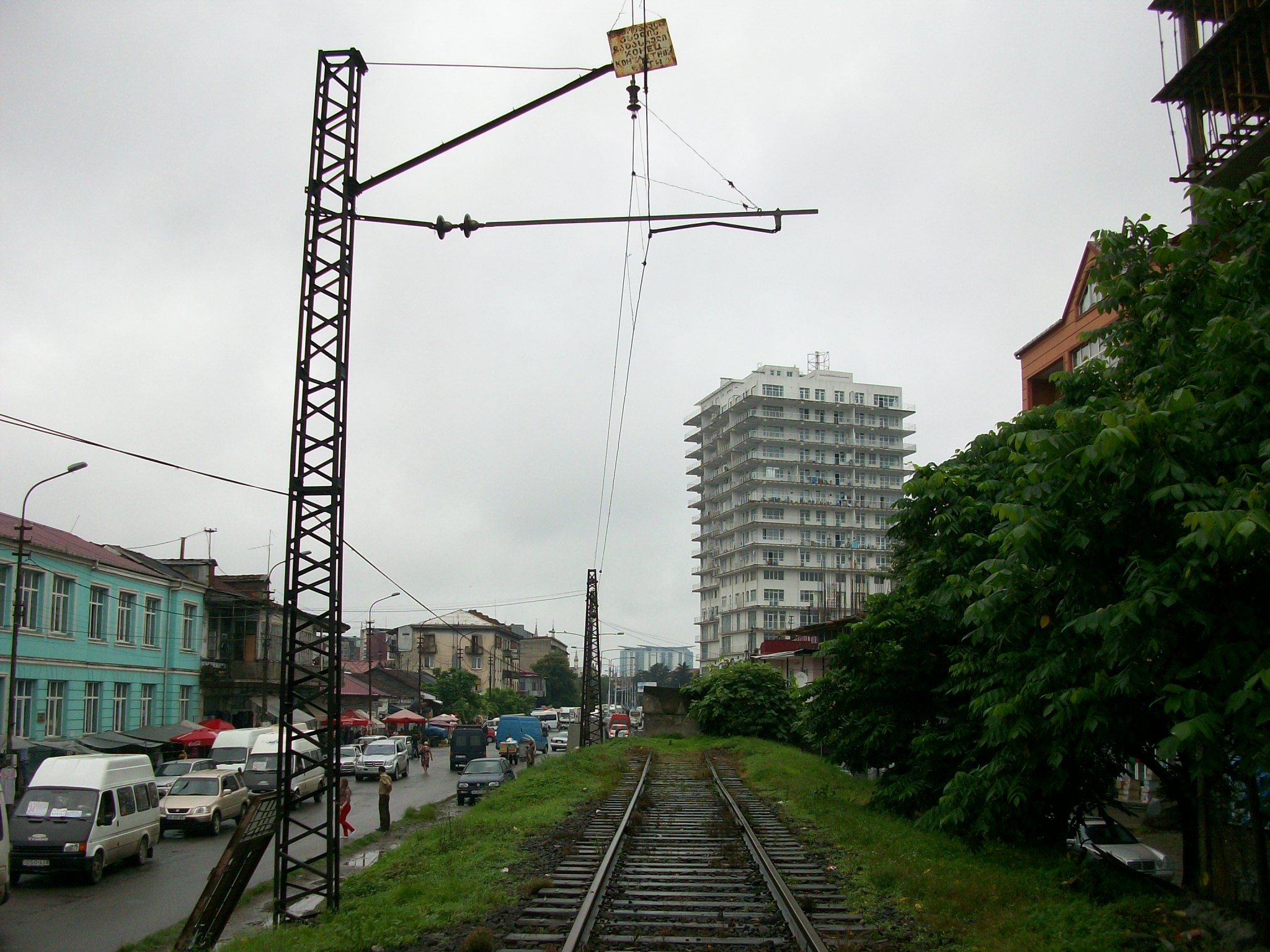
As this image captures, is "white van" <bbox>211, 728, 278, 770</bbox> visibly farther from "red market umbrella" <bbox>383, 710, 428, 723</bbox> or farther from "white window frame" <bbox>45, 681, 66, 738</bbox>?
"red market umbrella" <bbox>383, 710, 428, 723</bbox>

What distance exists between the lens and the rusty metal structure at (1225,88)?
19062 millimetres

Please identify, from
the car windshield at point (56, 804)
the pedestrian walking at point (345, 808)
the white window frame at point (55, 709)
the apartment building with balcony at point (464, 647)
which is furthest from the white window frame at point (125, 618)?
the apartment building with balcony at point (464, 647)

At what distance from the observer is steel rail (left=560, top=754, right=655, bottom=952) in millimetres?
8797

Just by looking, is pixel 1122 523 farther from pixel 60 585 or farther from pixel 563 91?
pixel 60 585

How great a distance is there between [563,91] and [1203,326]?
6269 mm

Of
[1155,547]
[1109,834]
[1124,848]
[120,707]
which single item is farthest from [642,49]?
[120,707]

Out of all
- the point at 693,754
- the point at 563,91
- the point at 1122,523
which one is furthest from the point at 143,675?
the point at 1122,523

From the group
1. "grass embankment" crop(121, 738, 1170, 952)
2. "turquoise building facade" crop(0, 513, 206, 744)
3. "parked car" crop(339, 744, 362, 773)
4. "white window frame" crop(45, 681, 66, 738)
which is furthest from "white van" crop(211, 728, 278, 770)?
"grass embankment" crop(121, 738, 1170, 952)

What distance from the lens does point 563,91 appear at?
9.67 meters

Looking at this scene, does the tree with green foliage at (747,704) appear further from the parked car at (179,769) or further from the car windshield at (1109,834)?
the car windshield at (1109,834)

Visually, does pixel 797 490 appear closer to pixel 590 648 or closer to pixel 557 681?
pixel 557 681

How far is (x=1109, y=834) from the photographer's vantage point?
1905 cm

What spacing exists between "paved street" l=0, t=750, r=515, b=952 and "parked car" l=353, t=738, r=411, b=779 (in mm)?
16407

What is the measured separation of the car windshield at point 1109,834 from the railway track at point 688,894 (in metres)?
6.32
